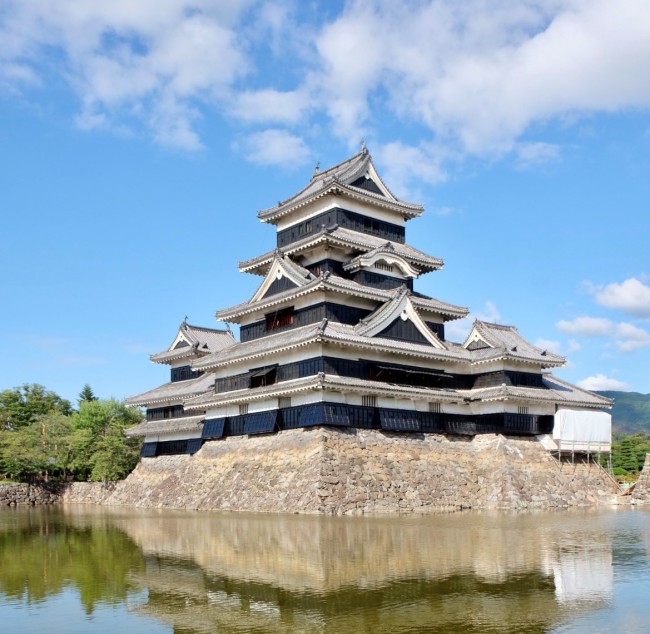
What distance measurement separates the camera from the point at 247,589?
544 inches

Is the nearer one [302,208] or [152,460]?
[302,208]

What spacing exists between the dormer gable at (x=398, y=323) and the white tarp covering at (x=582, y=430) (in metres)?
8.50

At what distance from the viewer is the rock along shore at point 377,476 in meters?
31.4

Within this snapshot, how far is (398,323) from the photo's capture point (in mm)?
38156

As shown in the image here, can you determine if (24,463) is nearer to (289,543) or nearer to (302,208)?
(302,208)

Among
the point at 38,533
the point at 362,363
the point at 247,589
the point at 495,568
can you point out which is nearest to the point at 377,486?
the point at 362,363

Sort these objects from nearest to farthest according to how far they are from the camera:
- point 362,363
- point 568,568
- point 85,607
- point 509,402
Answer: point 85,607, point 568,568, point 362,363, point 509,402

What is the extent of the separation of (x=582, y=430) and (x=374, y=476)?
52.8 ft

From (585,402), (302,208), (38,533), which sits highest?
(302,208)

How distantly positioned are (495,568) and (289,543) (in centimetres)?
674

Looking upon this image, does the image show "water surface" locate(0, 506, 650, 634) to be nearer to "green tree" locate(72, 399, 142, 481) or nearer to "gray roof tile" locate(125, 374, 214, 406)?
"gray roof tile" locate(125, 374, 214, 406)

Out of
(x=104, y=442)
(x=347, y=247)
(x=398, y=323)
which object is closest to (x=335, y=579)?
(x=398, y=323)

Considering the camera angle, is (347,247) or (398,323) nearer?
(398,323)

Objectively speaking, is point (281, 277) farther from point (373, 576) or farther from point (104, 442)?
point (373, 576)
